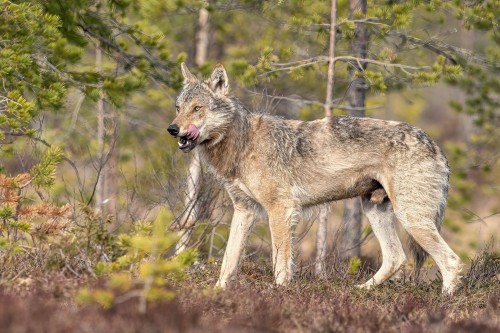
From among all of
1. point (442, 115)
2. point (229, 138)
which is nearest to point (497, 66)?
point (229, 138)

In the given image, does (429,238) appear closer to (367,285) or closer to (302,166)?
(367,285)

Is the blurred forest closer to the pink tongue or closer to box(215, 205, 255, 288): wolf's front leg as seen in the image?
box(215, 205, 255, 288): wolf's front leg

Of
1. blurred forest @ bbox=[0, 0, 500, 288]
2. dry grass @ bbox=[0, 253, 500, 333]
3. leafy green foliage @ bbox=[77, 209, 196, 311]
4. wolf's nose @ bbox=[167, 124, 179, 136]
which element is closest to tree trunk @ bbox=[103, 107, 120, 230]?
blurred forest @ bbox=[0, 0, 500, 288]

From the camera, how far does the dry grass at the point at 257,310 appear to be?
16.3 ft

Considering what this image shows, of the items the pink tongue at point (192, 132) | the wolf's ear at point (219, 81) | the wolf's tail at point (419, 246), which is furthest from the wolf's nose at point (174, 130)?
the wolf's tail at point (419, 246)

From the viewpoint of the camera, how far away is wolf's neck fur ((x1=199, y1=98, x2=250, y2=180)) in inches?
348

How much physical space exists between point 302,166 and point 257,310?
11.0 ft

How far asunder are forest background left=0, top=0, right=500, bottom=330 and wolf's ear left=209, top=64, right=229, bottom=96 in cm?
135

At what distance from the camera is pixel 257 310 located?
19.4 feet

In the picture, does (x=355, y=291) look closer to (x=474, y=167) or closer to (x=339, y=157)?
(x=339, y=157)

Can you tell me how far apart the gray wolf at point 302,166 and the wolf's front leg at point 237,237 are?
0.5 inches

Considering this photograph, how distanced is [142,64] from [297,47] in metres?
2.88

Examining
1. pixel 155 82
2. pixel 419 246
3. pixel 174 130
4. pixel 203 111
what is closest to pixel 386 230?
pixel 419 246

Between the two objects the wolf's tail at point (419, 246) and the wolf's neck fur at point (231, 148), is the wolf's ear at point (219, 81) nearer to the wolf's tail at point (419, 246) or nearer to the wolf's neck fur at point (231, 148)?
the wolf's neck fur at point (231, 148)
